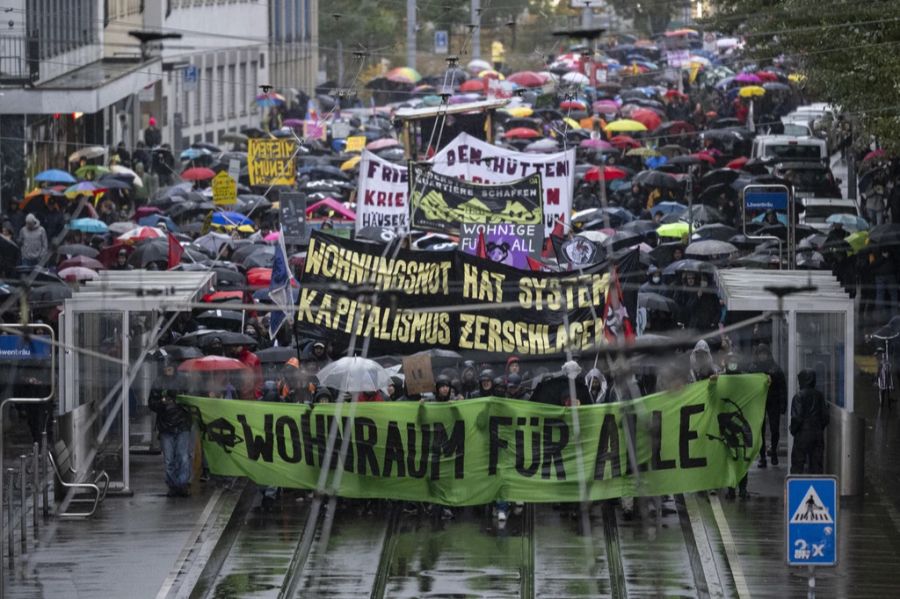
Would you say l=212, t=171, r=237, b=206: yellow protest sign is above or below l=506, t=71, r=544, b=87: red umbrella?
below

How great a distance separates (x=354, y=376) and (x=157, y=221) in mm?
13530

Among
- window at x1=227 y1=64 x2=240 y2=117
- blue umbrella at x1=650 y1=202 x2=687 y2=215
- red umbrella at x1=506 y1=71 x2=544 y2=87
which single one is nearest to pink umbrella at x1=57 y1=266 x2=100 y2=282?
blue umbrella at x1=650 y1=202 x2=687 y2=215

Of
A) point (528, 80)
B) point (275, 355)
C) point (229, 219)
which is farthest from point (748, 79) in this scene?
point (275, 355)

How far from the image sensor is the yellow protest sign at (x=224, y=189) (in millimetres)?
32188

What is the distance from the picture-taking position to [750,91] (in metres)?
57.3

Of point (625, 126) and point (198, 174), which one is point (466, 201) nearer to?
A: point (198, 174)

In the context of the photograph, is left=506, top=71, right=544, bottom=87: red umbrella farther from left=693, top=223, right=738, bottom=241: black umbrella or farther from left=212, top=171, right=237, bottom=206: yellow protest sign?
left=693, top=223, right=738, bottom=241: black umbrella

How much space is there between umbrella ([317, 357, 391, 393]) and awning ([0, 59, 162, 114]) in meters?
20.3

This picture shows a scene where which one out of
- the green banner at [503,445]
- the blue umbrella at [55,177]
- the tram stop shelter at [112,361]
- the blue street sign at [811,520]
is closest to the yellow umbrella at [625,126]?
the blue umbrella at [55,177]

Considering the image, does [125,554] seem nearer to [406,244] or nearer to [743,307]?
[743,307]

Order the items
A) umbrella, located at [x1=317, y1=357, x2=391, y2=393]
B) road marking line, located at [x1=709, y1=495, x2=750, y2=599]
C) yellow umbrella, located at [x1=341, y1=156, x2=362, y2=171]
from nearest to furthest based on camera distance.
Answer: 1. road marking line, located at [x1=709, y1=495, x2=750, y2=599]
2. umbrella, located at [x1=317, y1=357, x2=391, y2=393]
3. yellow umbrella, located at [x1=341, y1=156, x2=362, y2=171]

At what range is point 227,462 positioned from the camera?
19.2m

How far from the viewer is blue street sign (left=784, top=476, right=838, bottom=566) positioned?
1405cm

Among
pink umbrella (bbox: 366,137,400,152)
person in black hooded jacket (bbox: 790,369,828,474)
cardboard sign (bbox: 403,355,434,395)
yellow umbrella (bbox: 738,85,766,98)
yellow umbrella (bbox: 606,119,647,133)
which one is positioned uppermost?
yellow umbrella (bbox: 738,85,766,98)
